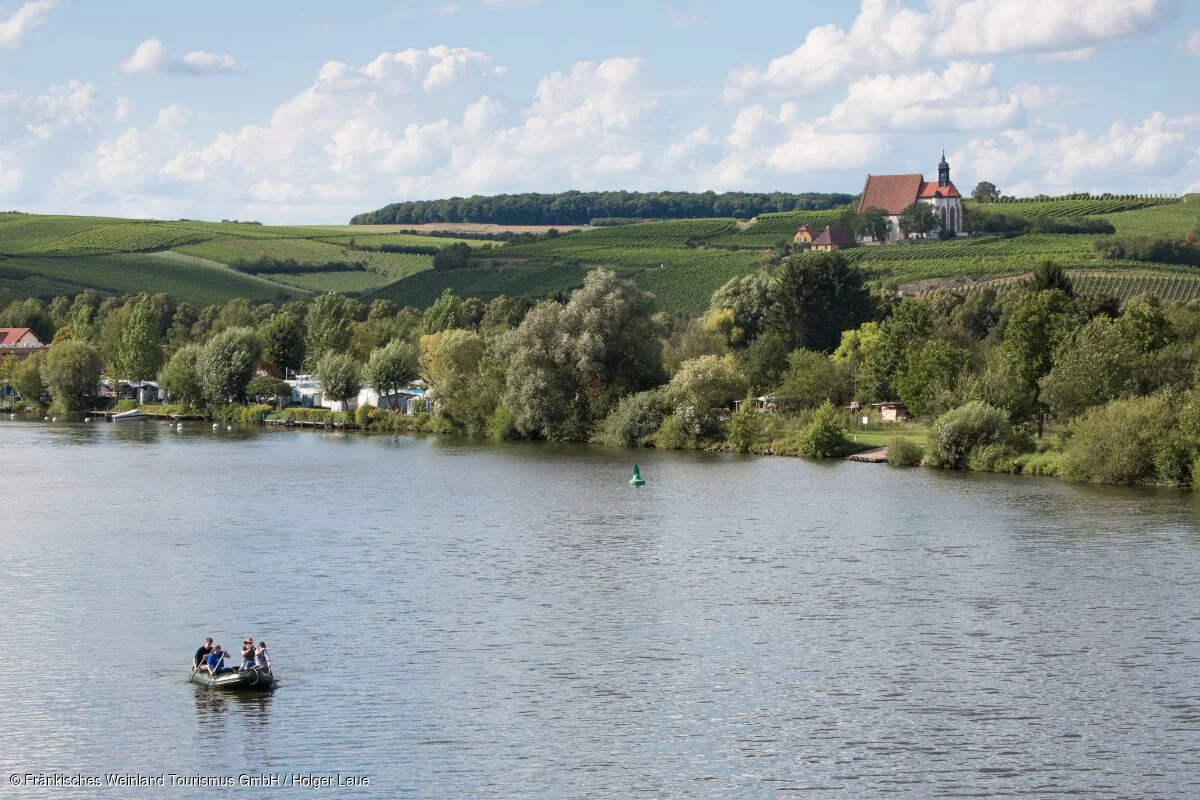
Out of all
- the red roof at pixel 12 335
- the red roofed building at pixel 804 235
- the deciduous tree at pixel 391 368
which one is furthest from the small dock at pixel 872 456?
the red roof at pixel 12 335

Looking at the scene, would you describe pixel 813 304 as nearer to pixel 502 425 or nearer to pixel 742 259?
pixel 502 425

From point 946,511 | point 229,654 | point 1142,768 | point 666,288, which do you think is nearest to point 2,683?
point 229,654

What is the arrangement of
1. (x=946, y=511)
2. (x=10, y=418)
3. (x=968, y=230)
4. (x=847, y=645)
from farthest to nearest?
(x=968, y=230) → (x=10, y=418) → (x=946, y=511) → (x=847, y=645)

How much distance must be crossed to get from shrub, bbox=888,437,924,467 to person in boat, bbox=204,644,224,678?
4643 cm

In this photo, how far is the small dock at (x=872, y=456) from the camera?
72.9 m

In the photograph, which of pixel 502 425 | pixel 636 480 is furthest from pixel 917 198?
pixel 636 480

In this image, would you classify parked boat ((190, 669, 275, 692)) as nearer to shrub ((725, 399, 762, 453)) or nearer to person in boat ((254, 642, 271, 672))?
person in boat ((254, 642, 271, 672))

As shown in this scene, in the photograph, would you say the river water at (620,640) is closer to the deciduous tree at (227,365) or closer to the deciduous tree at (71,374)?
the deciduous tree at (227,365)

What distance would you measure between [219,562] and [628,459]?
A: 34.5m

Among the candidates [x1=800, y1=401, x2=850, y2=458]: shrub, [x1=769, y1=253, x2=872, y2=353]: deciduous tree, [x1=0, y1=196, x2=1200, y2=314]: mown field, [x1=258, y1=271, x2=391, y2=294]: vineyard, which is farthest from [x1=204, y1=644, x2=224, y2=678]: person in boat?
[x1=258, y1=271, x2=391, y2=294]: vineyard

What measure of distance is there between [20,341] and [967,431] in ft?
378

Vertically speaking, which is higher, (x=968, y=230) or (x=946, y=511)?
(x=968, y=230)

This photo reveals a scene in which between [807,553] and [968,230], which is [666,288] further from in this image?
[807,553]

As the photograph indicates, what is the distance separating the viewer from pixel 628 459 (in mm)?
76375
